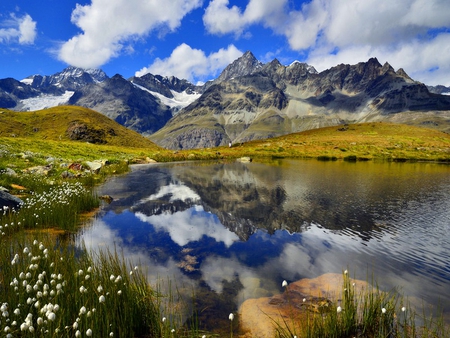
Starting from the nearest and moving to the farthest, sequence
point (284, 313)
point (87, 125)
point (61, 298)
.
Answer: point (61, 298), point (284, 313), point (87, 125)

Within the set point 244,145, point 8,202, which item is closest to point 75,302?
point 8,202

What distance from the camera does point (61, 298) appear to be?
6.08 metres

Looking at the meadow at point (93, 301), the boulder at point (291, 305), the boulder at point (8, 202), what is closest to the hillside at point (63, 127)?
the boulder at point (8, 202)

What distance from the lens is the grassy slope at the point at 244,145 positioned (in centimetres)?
7275

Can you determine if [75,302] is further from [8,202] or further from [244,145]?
[244,145]

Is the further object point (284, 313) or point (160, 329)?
point (284, 313)

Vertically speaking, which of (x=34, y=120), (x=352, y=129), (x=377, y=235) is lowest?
(x=377, y=235)

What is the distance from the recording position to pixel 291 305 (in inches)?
336

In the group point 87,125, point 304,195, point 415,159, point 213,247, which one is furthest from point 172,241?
point 87,125

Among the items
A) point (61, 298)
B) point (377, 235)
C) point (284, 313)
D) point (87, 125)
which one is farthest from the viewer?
point (87, 125)

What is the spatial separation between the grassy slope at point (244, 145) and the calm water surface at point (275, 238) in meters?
Result: 42.0

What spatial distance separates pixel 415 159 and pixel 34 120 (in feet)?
578

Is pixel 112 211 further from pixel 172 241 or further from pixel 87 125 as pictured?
pixel 87 125

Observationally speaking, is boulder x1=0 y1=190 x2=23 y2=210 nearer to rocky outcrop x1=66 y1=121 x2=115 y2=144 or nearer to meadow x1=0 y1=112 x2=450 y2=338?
meadow x1=0 y1=112 x2=450 y2=338
